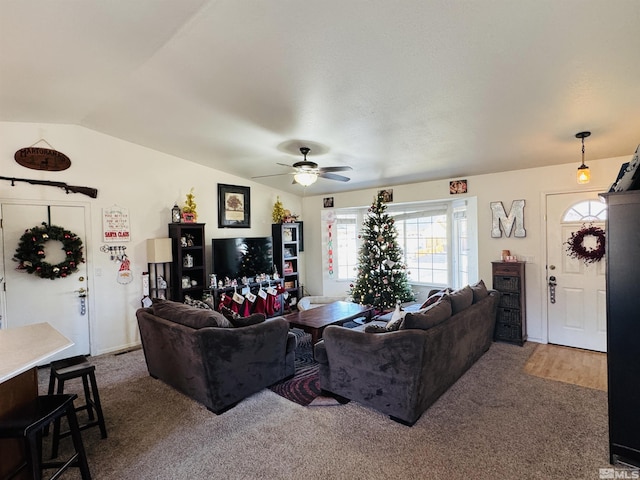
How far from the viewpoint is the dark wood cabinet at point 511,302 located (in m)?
4.39

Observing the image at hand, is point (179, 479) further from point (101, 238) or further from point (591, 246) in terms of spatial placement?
point (591, 246)

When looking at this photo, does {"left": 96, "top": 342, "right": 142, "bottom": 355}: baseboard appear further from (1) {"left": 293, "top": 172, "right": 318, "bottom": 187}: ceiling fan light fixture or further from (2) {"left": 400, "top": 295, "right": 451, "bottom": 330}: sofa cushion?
(2) {"left": 400, "top": 295, "right": 451, "bottom": 330}: sofa cushion

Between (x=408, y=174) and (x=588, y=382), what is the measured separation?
344cm

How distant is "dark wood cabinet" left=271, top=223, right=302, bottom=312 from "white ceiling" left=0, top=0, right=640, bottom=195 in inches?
97.5

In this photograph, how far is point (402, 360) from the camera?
258 centimetres

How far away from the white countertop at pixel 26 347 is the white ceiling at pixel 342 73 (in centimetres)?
208

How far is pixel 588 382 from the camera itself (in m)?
3.33

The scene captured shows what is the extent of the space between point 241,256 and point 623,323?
490cm

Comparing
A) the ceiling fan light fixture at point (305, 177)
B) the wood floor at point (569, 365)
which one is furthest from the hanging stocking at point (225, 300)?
the wood floor at point (569, 365)

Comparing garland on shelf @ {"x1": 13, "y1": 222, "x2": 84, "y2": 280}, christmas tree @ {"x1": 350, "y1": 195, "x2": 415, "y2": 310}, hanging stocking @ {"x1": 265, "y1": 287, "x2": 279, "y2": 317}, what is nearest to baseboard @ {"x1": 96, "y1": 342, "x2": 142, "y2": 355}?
garland on shelf @ {"x1": 13, "y1": 222, "x2": 84, "y2": 280}

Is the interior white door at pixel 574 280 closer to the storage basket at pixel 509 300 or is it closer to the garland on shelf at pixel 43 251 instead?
the storage basket at pixel 509 300

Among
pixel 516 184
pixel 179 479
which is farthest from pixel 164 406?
pixel 516 184

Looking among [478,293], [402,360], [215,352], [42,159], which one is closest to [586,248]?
[478,293]

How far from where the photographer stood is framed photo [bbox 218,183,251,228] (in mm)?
5781
